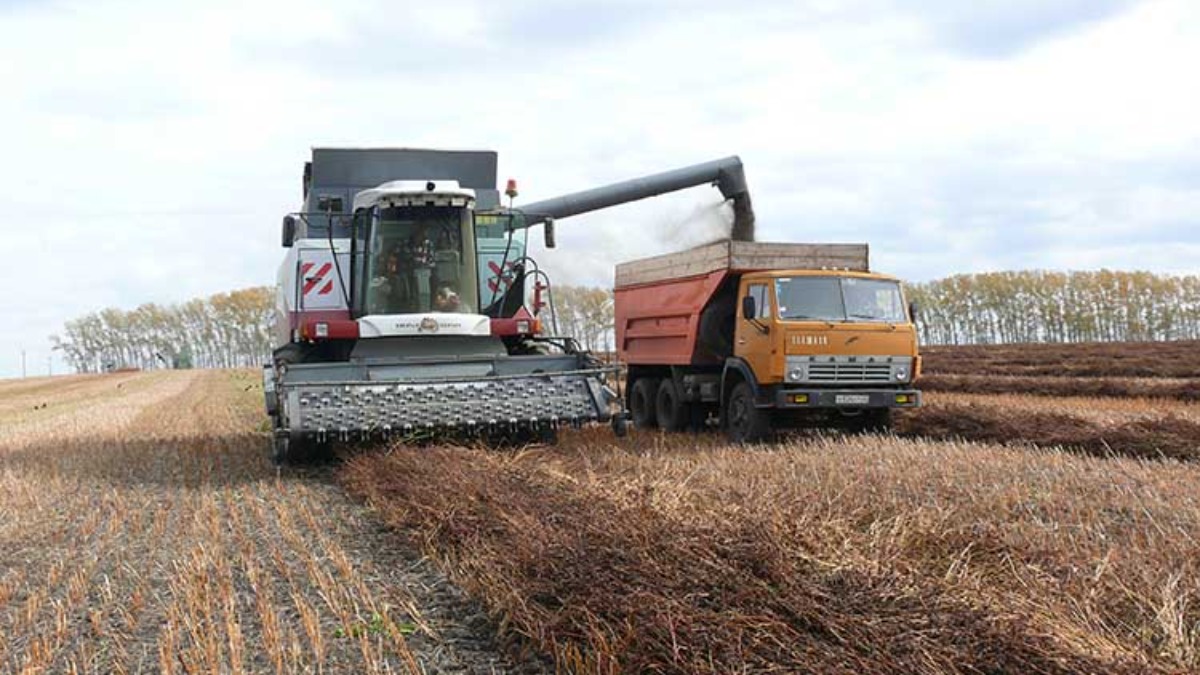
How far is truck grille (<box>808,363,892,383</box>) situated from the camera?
490 inches

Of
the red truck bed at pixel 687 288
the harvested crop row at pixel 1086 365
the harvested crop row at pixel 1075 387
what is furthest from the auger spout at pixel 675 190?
the harvested crop row at pixel 1086 365

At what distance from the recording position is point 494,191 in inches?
523

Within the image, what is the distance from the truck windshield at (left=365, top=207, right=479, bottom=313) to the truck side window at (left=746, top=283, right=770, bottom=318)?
3.30 meters

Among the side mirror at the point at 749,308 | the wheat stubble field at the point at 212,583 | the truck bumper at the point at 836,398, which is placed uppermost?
the side mirror at the point at 749,308

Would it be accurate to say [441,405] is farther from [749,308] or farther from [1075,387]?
[1075,387]

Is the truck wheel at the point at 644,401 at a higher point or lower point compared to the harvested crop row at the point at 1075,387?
higher

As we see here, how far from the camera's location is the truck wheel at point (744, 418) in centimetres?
1274

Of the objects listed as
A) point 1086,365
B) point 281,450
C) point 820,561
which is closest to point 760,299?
point 281,450

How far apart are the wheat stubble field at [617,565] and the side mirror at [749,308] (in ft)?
8.10

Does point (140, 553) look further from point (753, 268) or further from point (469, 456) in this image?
point (753, 268)

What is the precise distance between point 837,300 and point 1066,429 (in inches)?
121

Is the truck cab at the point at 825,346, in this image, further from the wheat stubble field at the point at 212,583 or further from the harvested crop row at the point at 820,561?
the wheat stubble field at the point at 212,583

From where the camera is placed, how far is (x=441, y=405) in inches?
426

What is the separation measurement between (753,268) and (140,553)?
830 centimetres
